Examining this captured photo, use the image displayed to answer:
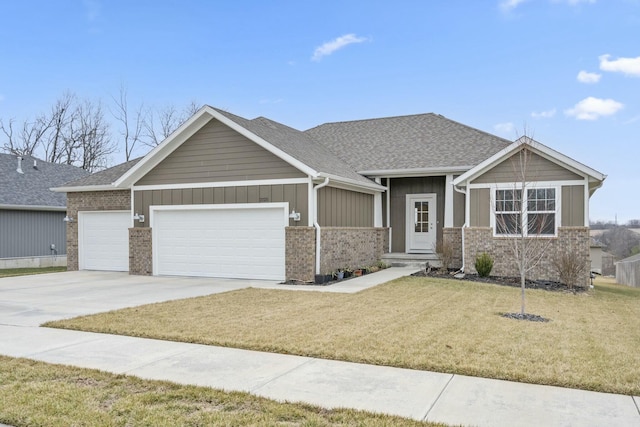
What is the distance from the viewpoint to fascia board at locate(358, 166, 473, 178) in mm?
16281

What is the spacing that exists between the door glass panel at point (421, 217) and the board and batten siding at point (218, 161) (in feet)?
19.7

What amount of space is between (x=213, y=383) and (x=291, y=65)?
20.7m

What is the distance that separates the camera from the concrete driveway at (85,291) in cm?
913

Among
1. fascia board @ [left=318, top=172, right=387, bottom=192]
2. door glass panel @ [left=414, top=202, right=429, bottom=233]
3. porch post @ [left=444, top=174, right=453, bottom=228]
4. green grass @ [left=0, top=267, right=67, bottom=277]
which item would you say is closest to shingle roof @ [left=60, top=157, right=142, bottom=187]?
green grass @ [left=0, top=267, right=67, bottom=277]

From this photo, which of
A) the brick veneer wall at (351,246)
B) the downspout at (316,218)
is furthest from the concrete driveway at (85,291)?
the brick veneer wall at (351,246)

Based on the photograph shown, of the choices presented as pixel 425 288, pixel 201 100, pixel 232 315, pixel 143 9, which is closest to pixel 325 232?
pixel 425 288

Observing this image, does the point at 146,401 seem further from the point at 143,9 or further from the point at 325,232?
the point at 143,9

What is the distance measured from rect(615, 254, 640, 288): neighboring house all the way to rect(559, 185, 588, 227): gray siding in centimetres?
1566

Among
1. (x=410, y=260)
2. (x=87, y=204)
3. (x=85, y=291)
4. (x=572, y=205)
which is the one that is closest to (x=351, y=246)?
(x=410, y=260)

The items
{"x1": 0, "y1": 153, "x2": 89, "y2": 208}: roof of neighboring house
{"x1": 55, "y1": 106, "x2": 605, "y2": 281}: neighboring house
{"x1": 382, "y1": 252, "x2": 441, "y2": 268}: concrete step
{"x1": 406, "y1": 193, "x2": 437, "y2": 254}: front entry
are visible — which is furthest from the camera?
{"x1": 0, "y1": 153, "x2": 89, "y2": 208}: roof of neighboring house

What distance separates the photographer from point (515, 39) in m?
16.4

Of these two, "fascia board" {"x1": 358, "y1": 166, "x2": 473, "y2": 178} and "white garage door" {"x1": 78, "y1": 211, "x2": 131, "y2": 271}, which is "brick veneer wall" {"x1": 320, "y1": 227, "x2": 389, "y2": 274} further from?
"white garage door" {"x1": 78, "y1": 211, "x2": 131, "y2": 271}

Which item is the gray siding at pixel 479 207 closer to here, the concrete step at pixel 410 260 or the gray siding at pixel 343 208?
the concrete step at pixel 410 260

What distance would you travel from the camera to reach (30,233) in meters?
21.5
